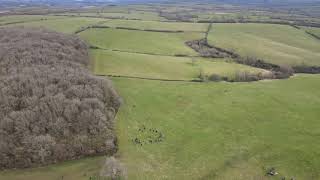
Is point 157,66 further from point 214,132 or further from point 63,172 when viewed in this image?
point 63,172

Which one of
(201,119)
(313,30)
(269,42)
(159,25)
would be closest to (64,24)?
(159,25)

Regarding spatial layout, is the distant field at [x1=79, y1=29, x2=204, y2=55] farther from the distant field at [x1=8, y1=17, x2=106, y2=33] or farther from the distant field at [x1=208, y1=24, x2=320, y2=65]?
the distant field at [x1=208, y1=24, x2=320, y2=65]

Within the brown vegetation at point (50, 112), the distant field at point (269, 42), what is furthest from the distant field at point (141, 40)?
the brown vegetation at point (50, 112)

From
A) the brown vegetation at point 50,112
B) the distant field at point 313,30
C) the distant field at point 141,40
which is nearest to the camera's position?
the brown vegetation at point 50,112

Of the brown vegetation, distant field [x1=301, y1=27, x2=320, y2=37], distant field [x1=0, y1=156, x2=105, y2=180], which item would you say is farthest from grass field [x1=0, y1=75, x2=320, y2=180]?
distant field [x1=301, y1=27, x2=320, y2=37]

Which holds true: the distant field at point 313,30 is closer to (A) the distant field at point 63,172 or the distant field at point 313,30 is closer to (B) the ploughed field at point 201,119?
(B) the ploughed field at point 201,119

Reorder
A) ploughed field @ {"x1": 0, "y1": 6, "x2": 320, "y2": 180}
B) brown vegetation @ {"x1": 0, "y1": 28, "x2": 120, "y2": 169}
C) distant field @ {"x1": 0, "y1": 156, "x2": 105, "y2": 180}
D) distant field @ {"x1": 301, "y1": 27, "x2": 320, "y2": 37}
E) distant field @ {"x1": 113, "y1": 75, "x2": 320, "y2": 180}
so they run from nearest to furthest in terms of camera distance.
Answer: distant field @ {"x1": 0, "y1": 156, "x2": 105, "y2": 180} < ploughed field @ {"x1": 0, "y1": 6, "x2": 320, "y2": 180} < distant field @ {"x1": 113, "y1": 75, "x2": 320, "y2": 180} < brown vegetation @ {"x1": 0, "y1": 28, "x2": 120, "y2": 169} < distant field @ {"x1": 301, "y1": 27, "x2": 320, "y2": 37}

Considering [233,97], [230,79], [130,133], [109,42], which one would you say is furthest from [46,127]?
[109,42]
